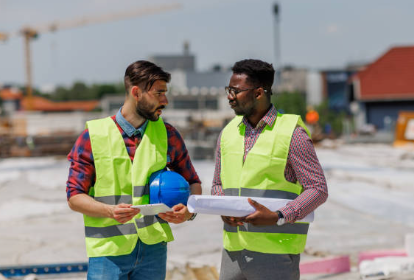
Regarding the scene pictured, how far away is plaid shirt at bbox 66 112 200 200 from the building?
168ft

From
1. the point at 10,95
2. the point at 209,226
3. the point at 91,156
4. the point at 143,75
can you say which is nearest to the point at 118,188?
the point at 91,156

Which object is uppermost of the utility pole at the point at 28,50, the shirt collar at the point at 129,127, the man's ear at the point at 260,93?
the utility pole at the point at 28,50

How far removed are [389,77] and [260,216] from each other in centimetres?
5315

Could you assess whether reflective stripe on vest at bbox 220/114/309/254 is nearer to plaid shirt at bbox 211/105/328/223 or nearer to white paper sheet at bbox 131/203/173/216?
plaid shirt at bbox 211/105/328/223

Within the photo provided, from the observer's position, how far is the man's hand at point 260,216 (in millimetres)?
3008

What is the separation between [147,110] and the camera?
3479 millimetres

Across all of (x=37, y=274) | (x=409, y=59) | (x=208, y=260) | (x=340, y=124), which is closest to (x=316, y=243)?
(x=208, y=260)

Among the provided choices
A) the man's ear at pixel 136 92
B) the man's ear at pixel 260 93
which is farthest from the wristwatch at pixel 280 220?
the man's ear at pixel 136 92

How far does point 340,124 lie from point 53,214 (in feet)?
209

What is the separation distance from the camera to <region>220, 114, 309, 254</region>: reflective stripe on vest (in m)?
3.27

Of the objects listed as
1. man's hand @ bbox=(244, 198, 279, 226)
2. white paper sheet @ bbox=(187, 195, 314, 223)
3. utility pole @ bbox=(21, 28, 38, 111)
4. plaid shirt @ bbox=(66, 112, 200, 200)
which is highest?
utility pole @ bbox=(21, 28, 38, 111)

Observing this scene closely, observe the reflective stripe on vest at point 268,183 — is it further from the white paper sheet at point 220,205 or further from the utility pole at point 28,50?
the utility pole at point 28,50

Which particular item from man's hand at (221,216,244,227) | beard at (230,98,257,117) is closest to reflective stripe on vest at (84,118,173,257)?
man's hand at (221,216,244,227)

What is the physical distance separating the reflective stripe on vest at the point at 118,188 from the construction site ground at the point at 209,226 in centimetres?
356
